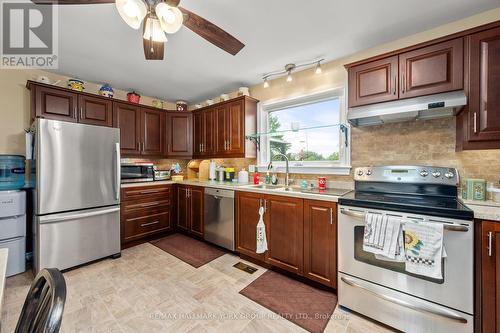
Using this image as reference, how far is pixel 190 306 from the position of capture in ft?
5.88

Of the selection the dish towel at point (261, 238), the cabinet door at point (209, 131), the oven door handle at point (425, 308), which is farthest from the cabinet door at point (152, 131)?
the oven door handle at point (425, 308)

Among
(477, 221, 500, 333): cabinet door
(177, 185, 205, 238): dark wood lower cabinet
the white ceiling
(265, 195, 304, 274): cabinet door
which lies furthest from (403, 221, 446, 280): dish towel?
(177, 185, 205, 238): dark wood lower cabinet

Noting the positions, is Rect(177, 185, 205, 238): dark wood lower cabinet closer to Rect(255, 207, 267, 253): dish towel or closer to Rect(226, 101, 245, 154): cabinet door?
Rect(226, 101, 245, 154): cabinet door

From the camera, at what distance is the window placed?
2.51m

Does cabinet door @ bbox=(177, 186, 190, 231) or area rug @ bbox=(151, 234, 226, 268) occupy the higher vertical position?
cabinet door @ bbox=(177, 186, 190, 231)

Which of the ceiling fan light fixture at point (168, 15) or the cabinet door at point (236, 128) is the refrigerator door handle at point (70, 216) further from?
the ceiling fan light fixture at point (168, 15)

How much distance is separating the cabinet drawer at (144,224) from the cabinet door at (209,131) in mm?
1194

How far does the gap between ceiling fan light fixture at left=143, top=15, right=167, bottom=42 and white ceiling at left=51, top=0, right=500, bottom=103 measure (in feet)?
1.35

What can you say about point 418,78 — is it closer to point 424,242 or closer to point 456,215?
point 456,215

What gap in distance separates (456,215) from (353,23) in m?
1.72

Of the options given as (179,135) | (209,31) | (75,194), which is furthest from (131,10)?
(179,135)

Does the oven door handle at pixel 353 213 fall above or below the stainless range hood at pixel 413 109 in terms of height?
below

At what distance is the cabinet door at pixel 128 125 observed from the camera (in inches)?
125

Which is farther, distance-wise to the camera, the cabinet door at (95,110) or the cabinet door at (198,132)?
the cabinet door at (198,132)
